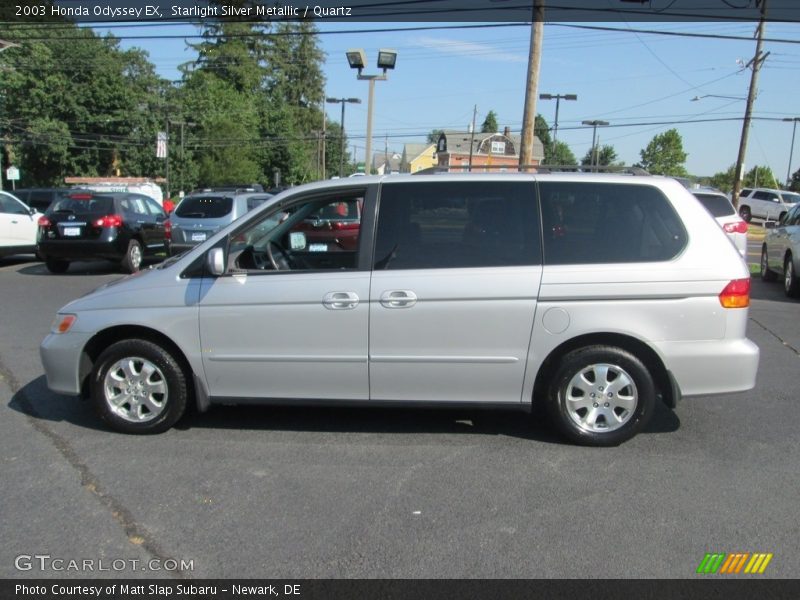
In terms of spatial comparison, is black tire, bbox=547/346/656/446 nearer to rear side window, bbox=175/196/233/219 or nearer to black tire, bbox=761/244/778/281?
rear side window, bbox=175/196/233/219

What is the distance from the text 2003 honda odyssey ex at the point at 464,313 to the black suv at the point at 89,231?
30.5 ft

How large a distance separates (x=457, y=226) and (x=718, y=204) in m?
9.06

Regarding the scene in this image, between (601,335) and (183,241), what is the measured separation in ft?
34.3

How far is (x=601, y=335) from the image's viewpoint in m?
4.45

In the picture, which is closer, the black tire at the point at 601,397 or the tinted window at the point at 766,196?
the black tire at the point at 601,397

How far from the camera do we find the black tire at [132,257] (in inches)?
532

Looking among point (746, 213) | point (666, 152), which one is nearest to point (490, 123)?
point (666, 152)

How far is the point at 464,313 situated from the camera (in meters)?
4.36

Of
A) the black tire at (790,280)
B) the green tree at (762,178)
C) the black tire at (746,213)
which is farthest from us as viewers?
the green tree at (762,178)

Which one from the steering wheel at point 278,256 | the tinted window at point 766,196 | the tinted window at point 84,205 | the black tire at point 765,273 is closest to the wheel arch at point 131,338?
the steering wheel at point 278,256

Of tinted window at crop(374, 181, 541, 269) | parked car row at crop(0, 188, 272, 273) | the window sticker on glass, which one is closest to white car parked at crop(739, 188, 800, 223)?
parked car row at crop(0, 188, 272, 273)

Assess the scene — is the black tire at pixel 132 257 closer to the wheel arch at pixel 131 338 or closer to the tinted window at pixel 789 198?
the wheel arch at pixel 131 338

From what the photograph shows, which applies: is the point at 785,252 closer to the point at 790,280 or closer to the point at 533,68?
the point at 790,280
